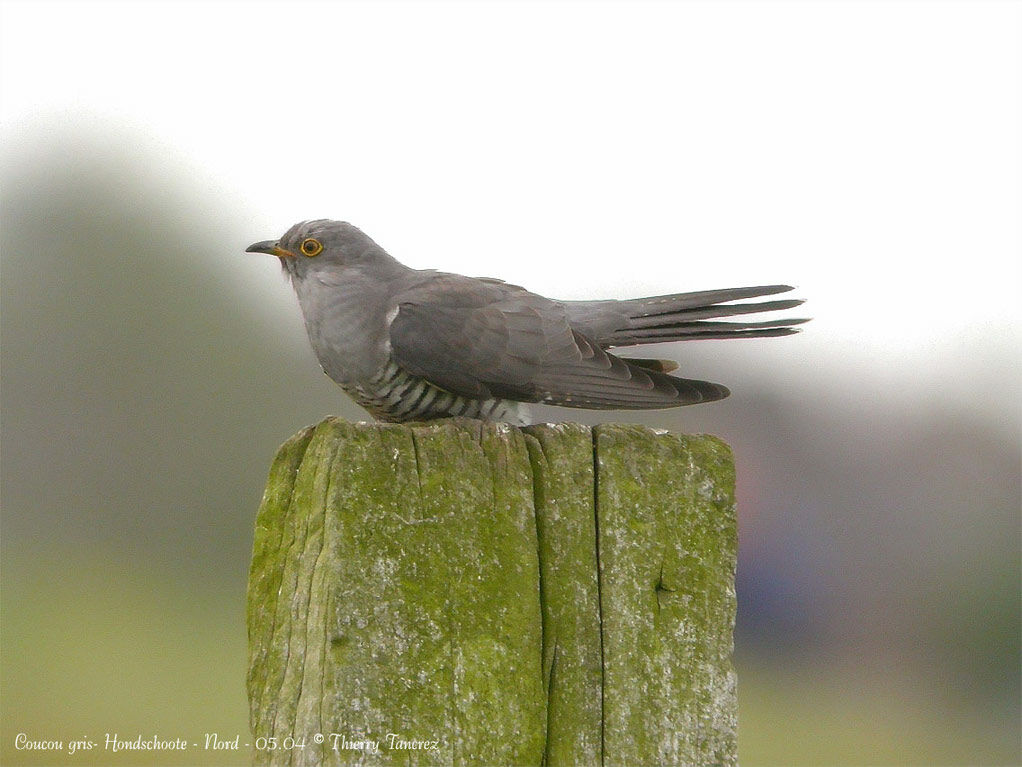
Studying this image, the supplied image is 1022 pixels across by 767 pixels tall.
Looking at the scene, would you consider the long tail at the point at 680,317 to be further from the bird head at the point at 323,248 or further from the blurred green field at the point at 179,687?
the blurred green field at the point at 179,687

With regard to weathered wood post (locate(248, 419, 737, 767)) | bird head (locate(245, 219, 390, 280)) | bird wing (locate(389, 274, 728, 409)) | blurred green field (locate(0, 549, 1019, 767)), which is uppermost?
bird head (locate(245, 219, 390, 280))

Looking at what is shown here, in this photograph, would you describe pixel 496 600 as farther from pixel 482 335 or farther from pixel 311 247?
pixel 311 247

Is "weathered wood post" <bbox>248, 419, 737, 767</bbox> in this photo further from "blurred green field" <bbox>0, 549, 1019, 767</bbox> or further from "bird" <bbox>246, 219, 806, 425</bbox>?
"blurred green field" <bbox>0, 549, 1019, 767</bbox>

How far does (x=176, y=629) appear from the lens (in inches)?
396

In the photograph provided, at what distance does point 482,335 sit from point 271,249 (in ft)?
3.44

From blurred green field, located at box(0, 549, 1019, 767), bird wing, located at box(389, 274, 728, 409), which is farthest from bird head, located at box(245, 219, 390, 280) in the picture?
blurred green field, located at box(0, 549, 1019, 767)

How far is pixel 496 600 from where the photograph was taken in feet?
6.54

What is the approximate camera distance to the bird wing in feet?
12.2

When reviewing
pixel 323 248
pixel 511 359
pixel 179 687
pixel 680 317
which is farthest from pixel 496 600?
pixel 179 687

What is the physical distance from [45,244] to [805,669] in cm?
901

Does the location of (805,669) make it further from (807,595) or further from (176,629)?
(176,629)

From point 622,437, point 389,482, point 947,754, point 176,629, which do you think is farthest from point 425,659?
point 947,754

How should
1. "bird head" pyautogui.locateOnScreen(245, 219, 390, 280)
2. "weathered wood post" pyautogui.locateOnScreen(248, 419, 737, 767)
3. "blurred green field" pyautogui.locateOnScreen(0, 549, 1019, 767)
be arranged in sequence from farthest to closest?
1. "blurred green field" pyautogui.locateOnScreen(0, 549, 1019, 767)
2. "bird head" pyautogui.locateOnScreen(245, 219, 390, 280)
3. "weathered wood post" pyautogui.locateOnScreen(248, 419, 737, 767)

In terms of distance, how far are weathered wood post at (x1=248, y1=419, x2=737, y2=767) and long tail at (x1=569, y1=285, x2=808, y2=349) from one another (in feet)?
5.76
